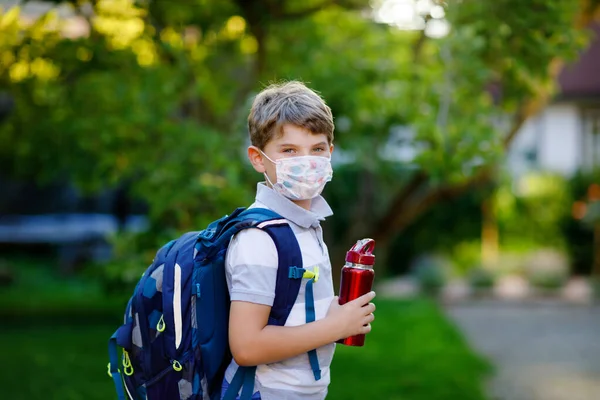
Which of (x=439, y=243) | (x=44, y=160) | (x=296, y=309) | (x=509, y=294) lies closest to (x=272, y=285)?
(x=296, y=309)

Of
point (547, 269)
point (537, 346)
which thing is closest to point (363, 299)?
point (537, 346)

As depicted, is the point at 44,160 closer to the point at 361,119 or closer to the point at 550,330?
the point at 361,119

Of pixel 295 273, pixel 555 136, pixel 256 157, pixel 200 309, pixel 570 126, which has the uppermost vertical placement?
pixel 570 126

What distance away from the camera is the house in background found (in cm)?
2003

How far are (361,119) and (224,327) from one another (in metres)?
5.70

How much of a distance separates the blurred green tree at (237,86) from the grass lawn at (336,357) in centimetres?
140

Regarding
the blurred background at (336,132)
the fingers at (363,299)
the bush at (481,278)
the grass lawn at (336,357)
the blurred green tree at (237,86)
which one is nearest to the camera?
the fingers at (363,299)

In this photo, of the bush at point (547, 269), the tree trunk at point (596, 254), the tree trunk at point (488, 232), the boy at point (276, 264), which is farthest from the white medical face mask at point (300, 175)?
the tree trunk at point (596, 254)

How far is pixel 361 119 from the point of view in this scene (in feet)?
25.4

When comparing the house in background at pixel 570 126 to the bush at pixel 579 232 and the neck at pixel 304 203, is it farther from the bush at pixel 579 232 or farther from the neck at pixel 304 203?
the neck at pixel 304 203

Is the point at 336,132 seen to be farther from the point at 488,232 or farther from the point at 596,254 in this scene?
the point at 596,254

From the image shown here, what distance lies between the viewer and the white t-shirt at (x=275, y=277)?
2109 mm

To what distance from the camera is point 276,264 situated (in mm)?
2135

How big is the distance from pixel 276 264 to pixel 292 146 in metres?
0.35
